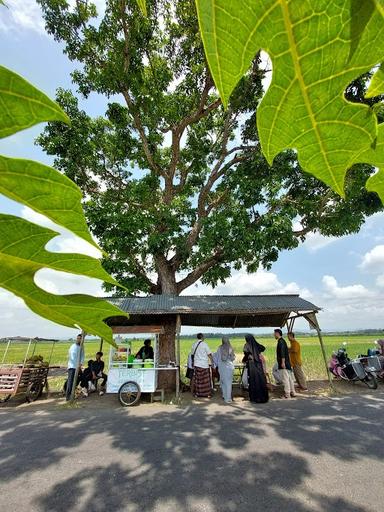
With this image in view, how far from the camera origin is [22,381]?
8.04 metres

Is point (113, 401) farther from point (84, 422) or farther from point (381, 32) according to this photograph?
point (381, 32)

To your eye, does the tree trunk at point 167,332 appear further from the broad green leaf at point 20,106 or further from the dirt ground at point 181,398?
the broad green leaf at point 20,106

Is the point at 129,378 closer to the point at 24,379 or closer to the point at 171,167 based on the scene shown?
the point at 24,379

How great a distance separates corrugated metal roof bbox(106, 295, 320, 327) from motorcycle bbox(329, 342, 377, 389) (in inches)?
77.8

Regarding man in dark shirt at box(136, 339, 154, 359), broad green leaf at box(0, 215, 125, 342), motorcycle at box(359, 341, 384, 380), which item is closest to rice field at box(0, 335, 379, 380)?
man in dark shirt at box(136, 339, 154, 359)

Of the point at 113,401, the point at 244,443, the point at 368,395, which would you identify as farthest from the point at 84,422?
the point at 368,395

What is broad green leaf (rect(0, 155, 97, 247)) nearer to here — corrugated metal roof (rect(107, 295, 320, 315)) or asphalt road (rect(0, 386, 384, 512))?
asphalt road (rect(0, 386, 384, 512))

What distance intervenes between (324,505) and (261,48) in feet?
13.4

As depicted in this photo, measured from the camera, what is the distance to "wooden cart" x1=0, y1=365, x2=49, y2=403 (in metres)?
7.73

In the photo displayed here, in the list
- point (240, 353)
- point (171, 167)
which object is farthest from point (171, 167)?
point (240, 353)

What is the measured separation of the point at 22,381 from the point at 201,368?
4744 mm

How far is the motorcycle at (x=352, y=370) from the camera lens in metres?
8.77

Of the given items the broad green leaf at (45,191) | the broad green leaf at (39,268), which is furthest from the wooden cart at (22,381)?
the broad green leaf at (45,191)

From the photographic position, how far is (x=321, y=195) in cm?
873
